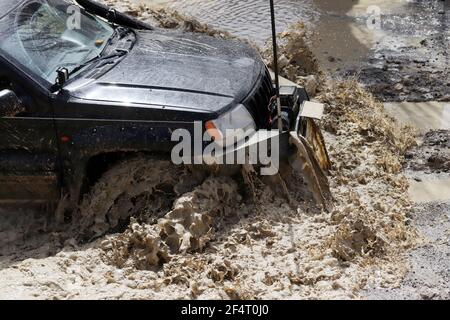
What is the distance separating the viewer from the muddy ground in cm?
440

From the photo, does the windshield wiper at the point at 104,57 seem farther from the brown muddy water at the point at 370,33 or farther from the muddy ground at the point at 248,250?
the brown muddy water at the point at 370,33

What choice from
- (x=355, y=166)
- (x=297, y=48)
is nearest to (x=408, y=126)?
(x=355, y=166)

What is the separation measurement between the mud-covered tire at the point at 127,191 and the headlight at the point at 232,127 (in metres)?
0.41

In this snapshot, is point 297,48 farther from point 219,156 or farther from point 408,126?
point 219,156

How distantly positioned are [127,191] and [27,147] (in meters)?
0.78

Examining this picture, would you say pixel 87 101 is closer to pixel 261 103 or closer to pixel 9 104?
pixel 9 104

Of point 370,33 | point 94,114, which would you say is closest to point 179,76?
point 94,114

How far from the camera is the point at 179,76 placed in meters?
5.11

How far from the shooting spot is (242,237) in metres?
4.88

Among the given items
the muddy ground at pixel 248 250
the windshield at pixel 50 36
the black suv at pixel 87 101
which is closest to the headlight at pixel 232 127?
the black suv at pixel 87 101

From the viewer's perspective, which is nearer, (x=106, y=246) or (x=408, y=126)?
(x=106, y=246)

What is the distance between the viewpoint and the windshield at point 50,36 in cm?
502
